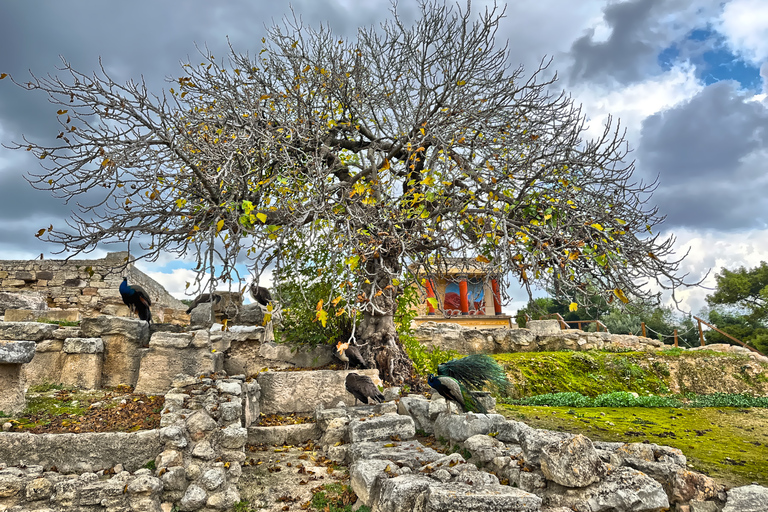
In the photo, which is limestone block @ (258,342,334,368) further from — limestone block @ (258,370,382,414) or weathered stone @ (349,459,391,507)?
weathered stone @ (349,459,391,507)

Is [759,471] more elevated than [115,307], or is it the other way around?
[115,307]

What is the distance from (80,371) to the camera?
19.4ft

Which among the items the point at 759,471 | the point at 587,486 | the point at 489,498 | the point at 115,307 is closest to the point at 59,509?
the point at 489,498

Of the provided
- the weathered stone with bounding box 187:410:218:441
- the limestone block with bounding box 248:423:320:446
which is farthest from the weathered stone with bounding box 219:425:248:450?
the limestone block with bounding box 248:423:320:446

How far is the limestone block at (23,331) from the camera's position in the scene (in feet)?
18.5

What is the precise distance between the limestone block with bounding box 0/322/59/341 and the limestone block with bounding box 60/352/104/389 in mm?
439

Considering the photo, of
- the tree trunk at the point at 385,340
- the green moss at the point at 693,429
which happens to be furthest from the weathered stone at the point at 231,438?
the green moss at the point at 693,429

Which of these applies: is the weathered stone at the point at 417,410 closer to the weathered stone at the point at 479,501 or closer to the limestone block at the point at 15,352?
the weathered stone at the point at 479,501

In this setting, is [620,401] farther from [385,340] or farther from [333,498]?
[333,498]

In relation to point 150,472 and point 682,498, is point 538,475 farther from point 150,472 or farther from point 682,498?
point 150,472

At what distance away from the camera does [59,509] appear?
146 inches

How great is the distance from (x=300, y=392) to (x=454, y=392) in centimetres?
263

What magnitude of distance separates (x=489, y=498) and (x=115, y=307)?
470 inches

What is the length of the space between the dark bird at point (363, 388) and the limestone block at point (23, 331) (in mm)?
4061
